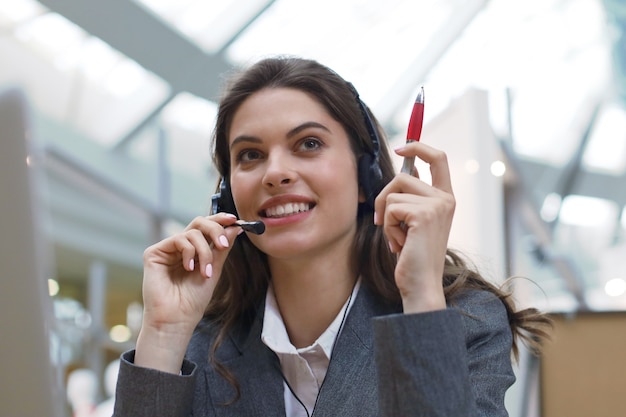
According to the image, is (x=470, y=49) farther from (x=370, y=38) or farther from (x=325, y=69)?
(x=325, y=69)

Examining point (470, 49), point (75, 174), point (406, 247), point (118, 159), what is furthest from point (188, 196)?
point (406, 247)

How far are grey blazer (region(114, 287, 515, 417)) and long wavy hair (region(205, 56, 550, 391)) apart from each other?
0.13 feet

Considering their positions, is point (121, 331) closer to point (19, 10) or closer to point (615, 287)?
point (19, 10)

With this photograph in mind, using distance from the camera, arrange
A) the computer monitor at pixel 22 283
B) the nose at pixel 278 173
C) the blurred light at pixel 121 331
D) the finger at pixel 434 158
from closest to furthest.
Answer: the computer monitor at pixel 22 283 < the finger at pixel 434 158 < the nose at pixel 278 173 < the blurred light at pixel 121 331

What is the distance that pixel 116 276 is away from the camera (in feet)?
27.5

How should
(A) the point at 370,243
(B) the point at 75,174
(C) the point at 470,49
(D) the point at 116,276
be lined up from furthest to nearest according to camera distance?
(D) the point at 116,276 < (C) the point at 470,49 < (B) the point at 75,174 < (A) the point at 370,243

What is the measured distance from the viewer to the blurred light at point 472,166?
1611 mm

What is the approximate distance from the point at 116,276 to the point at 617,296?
6.43 m

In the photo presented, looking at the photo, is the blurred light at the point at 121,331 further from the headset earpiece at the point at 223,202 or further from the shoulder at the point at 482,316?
the shoulder at the point at 482,316

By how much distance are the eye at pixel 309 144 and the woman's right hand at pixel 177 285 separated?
0.63 feet

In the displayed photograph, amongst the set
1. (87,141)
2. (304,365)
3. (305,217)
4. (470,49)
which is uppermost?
(470,49)

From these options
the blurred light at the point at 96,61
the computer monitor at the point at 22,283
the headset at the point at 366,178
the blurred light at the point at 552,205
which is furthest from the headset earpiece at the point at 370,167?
the blurred light at the point at 96,61

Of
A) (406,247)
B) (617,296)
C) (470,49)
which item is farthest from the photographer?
(470,49)

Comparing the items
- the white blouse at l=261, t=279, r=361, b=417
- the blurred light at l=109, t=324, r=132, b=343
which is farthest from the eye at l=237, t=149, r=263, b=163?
the blurred light at l=109, t=324, r=132, b=343
